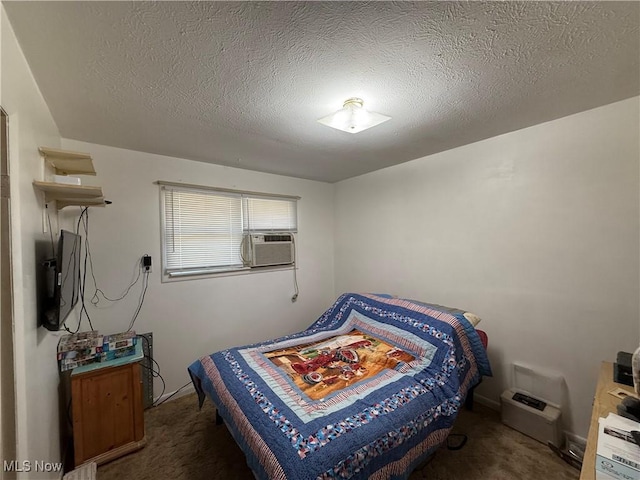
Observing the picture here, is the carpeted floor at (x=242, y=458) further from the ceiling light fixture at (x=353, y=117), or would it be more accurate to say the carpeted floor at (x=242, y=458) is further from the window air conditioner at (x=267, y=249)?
the ceiling light fixture at (x=353, y=117)

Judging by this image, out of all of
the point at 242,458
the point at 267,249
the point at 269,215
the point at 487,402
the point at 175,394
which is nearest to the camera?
the point at 242,458

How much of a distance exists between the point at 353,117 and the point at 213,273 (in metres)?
2.25

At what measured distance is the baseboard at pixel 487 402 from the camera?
92.7 inches

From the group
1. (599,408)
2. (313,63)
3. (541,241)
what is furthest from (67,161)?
(541,241)

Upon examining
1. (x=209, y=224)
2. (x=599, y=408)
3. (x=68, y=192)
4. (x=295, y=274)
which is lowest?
(x=599, y=408)

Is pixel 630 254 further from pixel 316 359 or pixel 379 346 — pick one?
pixel 316 359

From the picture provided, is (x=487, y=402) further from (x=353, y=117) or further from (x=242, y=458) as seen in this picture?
(x=353, y=117)

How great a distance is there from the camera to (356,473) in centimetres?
123

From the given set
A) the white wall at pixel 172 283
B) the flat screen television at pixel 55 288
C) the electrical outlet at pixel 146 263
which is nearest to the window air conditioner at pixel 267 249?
the white wall at pixel 172 283

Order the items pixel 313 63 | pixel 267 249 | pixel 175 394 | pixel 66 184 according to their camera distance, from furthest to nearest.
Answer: pixel 267 249, pixel 175 394, pixel 66 184, pixel 313 63

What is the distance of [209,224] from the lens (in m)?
2.95

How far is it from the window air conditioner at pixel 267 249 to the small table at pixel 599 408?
293 cm

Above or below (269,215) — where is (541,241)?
below

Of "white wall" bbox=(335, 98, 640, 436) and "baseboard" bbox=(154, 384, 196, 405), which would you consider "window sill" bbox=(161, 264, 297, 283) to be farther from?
"white wall" bbox=(335, 98, 640, 436)
